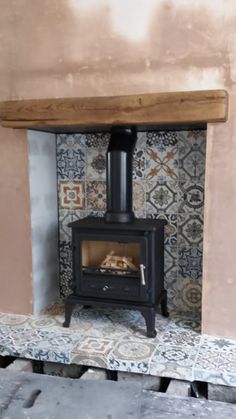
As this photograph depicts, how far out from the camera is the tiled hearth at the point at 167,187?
2.49 m

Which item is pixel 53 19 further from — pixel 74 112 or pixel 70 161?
pixel 70 161

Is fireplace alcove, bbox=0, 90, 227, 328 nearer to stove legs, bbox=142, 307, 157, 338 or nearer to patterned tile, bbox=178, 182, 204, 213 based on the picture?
patterned tile, bbox=178, 182, 204, 213

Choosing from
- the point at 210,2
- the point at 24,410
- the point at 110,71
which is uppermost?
the point at 210,2

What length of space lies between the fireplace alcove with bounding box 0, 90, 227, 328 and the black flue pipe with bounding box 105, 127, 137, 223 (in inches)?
4.7

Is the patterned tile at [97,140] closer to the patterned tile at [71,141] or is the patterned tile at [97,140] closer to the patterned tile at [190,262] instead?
the patterned tile at [71,141]

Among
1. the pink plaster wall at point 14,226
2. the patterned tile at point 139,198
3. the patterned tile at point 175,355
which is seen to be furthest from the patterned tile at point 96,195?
the patterned tile at point 175,355

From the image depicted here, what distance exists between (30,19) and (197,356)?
6.41ft

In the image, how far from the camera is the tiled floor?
1910 mm

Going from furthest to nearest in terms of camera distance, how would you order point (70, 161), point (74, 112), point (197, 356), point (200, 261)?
point (70, 161) → point (200, 261) → point (74, 112) → point (197, 356)

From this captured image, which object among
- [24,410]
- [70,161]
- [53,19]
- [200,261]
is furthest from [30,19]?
[24,410]

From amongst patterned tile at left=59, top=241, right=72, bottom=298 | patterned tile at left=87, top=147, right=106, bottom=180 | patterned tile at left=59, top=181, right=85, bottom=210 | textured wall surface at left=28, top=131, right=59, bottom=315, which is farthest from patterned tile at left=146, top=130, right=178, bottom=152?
patterned tile at left=59, top=241, right=72, bottom=298

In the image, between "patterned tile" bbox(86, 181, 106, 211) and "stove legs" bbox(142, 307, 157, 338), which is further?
"patterned tile" bbox(86, 181, 106, 211)

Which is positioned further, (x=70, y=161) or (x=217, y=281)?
(x=70, y=161)

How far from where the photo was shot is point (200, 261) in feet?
8.33
